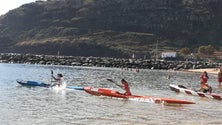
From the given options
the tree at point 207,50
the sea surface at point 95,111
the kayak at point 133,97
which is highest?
the tree at point 207,50

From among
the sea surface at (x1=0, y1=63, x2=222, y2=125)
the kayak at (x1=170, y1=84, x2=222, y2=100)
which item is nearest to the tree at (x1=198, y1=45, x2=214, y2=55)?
the kayak at (x1=170, y1=84, x2=222, y2=100)

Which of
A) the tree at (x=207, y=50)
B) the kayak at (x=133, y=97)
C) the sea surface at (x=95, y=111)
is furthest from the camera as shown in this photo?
the tree at (x=207, y=50)

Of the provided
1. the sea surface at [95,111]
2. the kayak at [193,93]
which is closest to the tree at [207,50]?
the kayak at [193,93]

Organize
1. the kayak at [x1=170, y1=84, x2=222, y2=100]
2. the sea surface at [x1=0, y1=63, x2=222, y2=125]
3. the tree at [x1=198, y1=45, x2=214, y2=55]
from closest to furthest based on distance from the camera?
the sea surface at [x1=0, y1=63, x2=222, y2=125], the kayak at [x1=170, y1=84, x2=222, y2=100], the tree at [x1=198, y1=45, x2=214, y2=55]

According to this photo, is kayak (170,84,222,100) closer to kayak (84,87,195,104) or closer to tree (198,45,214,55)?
kayak (84,87,195,104)

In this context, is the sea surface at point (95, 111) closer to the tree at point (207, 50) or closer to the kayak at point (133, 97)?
the kayak at point (133, 97)

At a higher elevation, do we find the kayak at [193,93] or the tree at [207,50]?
the tree at [207,50]

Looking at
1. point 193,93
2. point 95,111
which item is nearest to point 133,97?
point 95,111

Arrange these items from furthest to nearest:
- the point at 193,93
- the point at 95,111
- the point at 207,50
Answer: the point at 207,50, the point at 193,93, the point at 95,111

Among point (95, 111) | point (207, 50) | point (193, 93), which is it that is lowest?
point (95, 111)

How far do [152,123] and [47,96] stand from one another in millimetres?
14774

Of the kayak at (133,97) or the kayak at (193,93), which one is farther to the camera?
the kayak at (193,93)

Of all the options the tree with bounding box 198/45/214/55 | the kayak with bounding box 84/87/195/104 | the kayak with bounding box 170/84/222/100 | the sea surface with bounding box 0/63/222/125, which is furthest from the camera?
the tree with bounding box 198/45/214/55

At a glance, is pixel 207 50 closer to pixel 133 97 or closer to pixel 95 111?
pixel 133 97
